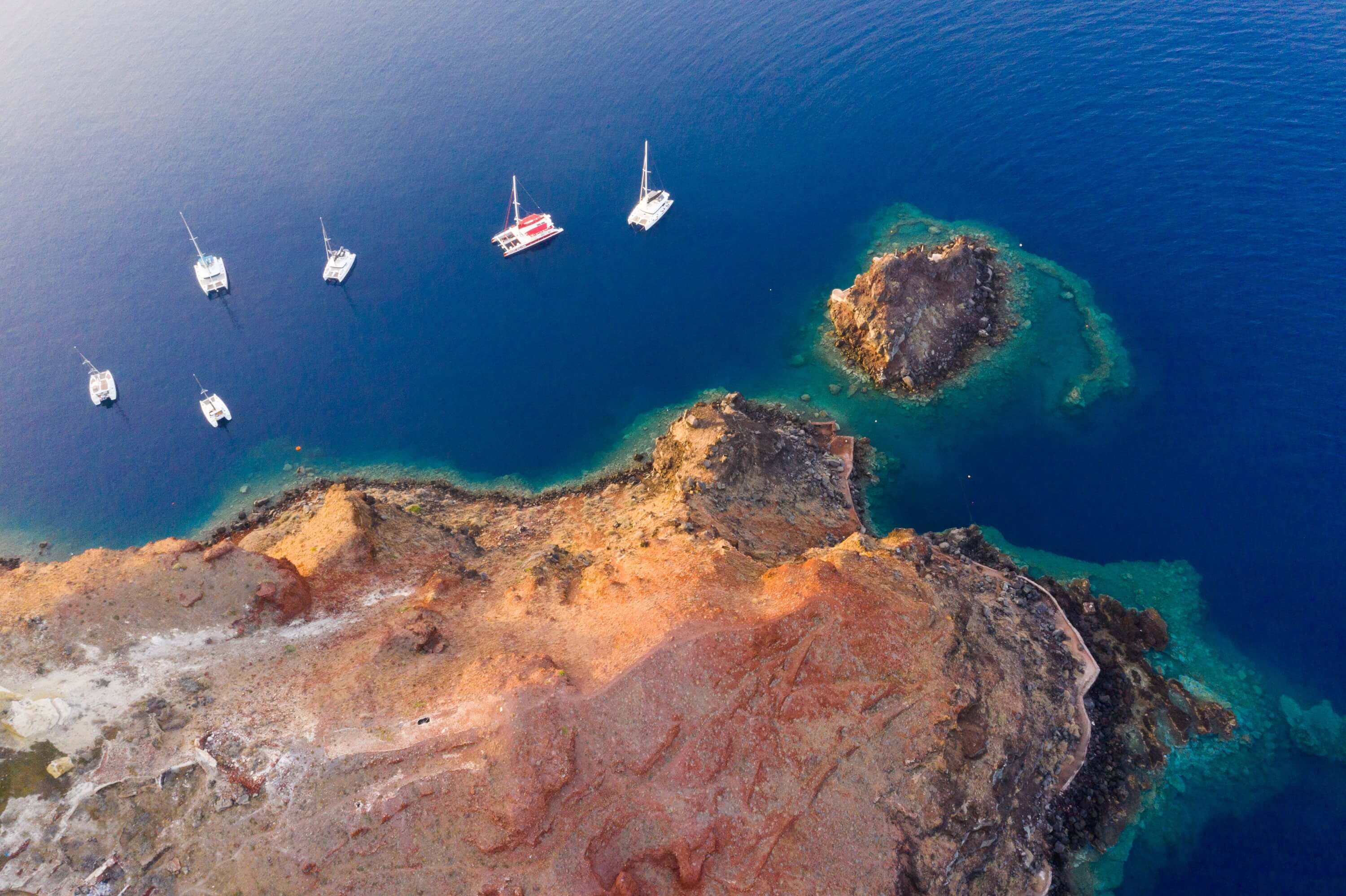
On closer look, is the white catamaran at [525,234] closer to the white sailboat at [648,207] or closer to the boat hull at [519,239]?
the boat hull at [519,239]

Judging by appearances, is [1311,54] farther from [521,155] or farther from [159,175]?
[159,175]

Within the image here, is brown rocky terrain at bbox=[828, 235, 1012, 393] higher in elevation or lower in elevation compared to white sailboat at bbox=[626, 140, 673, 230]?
lower

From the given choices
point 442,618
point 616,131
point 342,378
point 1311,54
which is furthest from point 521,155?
point 1311,54

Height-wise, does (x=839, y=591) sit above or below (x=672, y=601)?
below

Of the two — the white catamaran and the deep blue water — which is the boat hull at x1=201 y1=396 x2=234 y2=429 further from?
the white catamaran

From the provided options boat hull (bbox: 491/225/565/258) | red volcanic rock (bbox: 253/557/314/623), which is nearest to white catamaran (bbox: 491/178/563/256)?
boat hull (bbox: 491/225/565/258)

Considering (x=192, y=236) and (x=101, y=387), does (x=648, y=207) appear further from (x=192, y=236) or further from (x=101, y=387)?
(x=101, y=387)

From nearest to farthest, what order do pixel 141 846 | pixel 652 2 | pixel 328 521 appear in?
pixel 141 846
pixel 328 521
pixel 652 2
